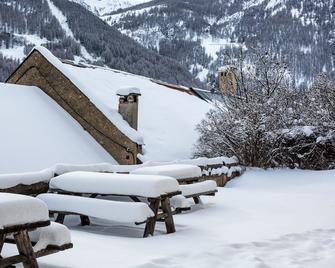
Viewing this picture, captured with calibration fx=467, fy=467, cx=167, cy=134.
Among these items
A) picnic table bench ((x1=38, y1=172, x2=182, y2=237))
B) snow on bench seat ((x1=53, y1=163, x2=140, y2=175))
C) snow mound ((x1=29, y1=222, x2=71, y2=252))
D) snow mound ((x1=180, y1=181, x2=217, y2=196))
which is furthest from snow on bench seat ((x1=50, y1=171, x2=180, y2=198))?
snow mound ((x1=29, y1=222, x2=71, y2=252))

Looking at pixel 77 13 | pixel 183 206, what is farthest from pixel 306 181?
pixel 77 13

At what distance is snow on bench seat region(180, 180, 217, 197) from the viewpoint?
32.8 feet

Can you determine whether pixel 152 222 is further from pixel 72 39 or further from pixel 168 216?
pixel 72 39

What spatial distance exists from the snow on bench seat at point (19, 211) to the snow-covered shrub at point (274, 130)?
42.8 feet

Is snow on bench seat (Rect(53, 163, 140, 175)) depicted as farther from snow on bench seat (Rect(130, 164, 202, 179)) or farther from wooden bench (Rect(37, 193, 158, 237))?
wooden bench (Rect(37, 193, 158, 237))

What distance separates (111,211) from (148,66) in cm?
7000

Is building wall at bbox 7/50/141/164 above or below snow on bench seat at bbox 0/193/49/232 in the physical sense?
above

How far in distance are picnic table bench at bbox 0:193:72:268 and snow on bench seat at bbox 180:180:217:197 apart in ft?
16.4

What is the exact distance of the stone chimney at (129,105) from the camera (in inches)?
600

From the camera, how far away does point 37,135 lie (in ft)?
44.7

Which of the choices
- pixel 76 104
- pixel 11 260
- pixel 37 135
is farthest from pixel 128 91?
pixel 11 260

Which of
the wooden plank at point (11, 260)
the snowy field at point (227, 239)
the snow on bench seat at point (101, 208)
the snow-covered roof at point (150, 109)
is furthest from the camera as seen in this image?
the snow-covered roof at point (150, 109)

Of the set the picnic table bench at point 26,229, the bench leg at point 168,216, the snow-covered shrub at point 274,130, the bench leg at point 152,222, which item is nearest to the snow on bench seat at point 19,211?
the picnic table bench at point 26,229

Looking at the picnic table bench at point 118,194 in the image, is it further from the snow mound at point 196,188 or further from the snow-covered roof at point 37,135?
the snow-covered roof at point 37,135
